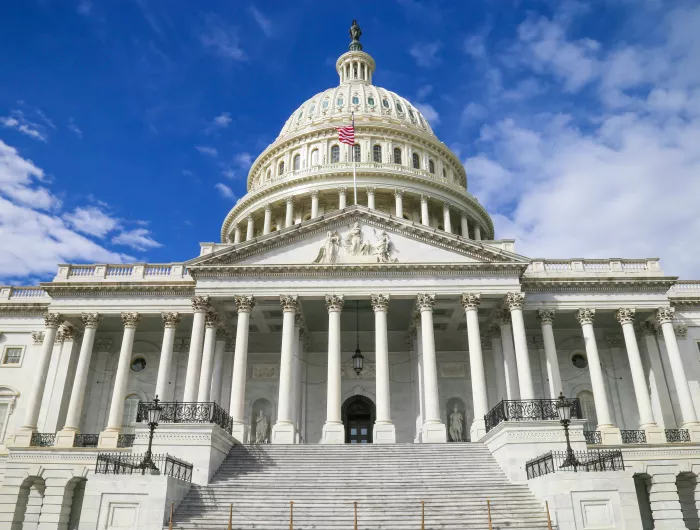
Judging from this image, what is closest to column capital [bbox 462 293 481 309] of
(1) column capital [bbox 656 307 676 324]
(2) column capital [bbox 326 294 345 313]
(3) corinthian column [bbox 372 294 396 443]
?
(3) corinthian column [bbox 372 294 396 443]

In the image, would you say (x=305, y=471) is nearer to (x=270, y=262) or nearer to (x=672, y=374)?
(x=270, y=262)

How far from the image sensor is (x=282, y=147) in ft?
214

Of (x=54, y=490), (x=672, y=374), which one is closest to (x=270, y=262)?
(x=54, y=490)

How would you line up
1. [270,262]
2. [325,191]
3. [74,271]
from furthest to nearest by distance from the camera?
[325,191], [74,271], [270,262]

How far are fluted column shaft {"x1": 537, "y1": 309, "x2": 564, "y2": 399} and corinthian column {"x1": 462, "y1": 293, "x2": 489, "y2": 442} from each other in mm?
4964

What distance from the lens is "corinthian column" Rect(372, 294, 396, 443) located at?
32.1 meters

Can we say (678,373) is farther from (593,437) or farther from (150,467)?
(150,467)

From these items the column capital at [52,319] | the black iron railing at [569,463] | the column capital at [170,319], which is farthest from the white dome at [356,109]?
the black iron railing at [569,463]

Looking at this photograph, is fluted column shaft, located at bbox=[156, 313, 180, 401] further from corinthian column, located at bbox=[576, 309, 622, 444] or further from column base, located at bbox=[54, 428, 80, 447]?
corinthian column, located at bbox=[576, 309, 622, 444]

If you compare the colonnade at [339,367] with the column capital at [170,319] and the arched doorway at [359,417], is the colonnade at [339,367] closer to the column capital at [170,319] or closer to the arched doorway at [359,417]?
the column capital at [170,319]

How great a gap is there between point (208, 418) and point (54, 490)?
12519mm

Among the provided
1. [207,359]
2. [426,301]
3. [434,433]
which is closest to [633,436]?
[434,433]

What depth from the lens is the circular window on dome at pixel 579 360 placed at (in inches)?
1665

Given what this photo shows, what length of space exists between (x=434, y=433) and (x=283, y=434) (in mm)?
8040
